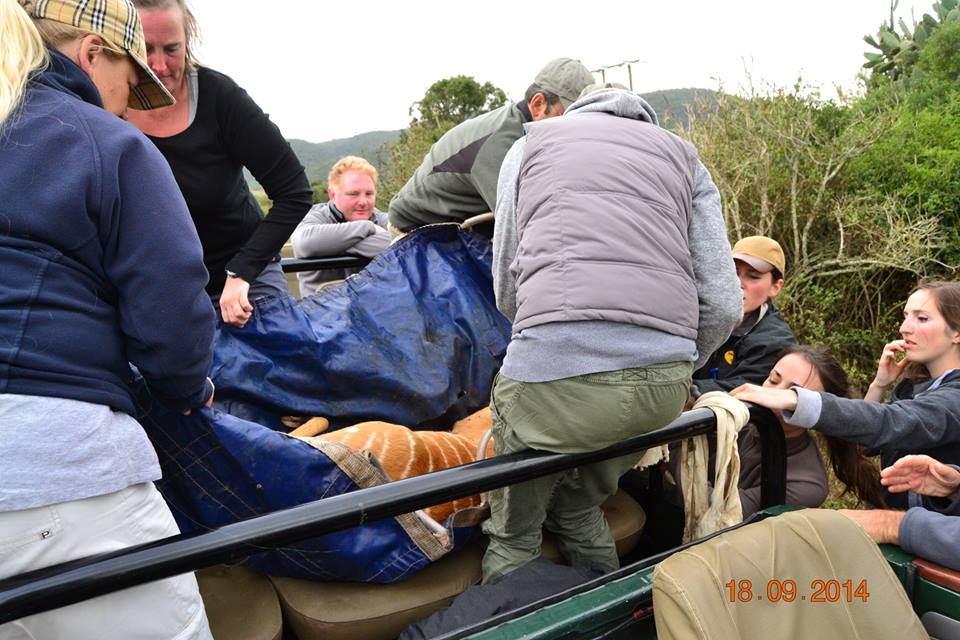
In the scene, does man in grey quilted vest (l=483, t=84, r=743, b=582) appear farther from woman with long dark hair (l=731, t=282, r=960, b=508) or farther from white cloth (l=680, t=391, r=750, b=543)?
woman with long dark hair (l=731, t=282, r=960, b=508)

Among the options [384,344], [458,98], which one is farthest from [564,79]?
[458,98]

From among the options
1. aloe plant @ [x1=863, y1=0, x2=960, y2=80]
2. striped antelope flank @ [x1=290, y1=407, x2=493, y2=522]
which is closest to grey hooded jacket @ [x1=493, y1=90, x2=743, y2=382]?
striped antelope flank @ [x1=290, y1=407, x2=493, y2=522]

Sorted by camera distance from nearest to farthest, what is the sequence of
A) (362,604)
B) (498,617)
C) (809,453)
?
1. (498,617)
2. (362,604)
3. (809,453)

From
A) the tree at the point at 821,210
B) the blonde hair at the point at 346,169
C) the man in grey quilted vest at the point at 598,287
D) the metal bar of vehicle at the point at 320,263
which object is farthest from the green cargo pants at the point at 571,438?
the tree at the point at 821,210

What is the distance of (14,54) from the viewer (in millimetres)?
1156

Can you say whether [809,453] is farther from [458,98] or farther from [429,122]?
[458,98]

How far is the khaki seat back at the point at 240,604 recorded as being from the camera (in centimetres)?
177

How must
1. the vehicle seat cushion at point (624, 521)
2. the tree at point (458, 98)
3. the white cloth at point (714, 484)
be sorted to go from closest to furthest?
the white cloth at point (714, 484) < the vehicle seat cushion at point (624, 521) < the tree at point (458, 98)

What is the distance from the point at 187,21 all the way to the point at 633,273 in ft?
4.81

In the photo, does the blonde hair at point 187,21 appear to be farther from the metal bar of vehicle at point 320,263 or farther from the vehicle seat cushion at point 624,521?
the vehicle seat cushion at point 624,521

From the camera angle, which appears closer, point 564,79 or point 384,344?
point 384,344

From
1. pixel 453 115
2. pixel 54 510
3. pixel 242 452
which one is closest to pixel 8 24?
pixel 54 510

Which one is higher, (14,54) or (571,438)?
(14,54)
